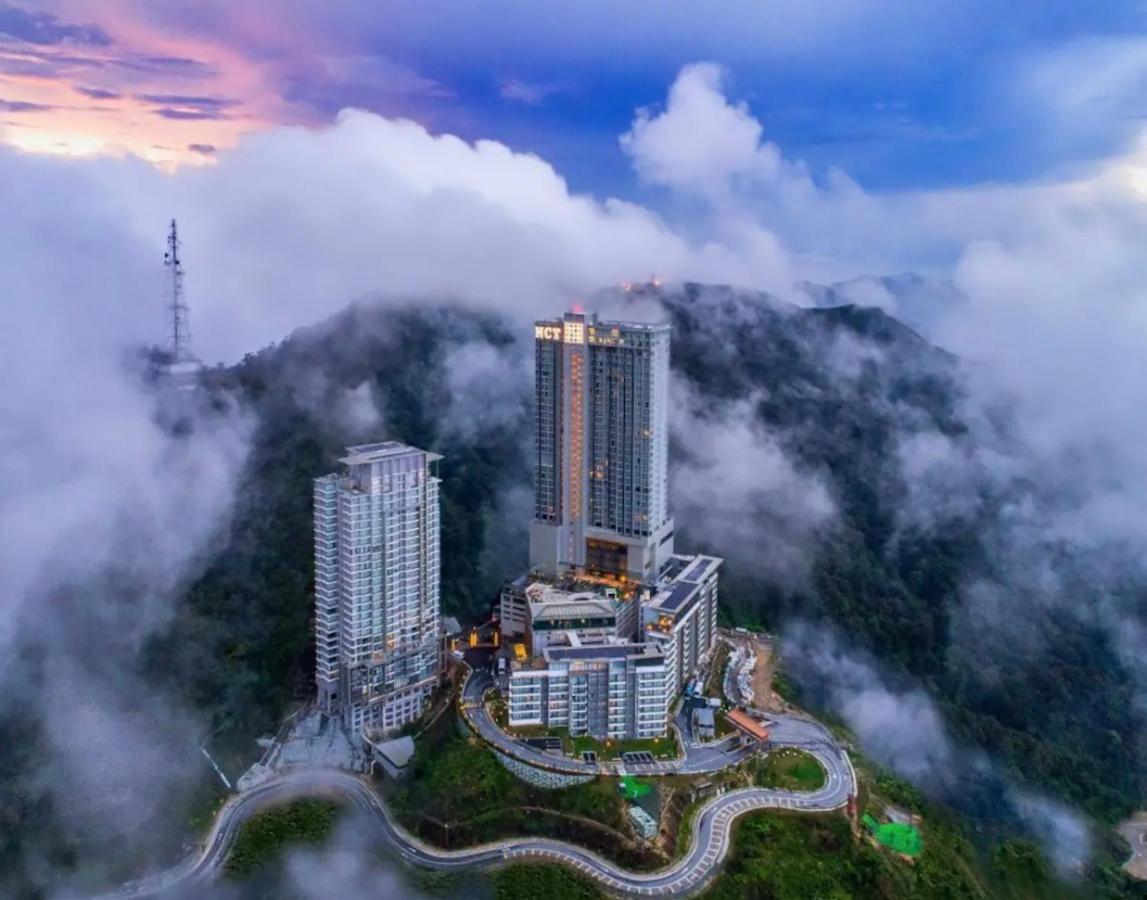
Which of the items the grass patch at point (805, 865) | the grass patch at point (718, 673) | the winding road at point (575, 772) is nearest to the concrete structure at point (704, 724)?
the winding road at point (575, 772)

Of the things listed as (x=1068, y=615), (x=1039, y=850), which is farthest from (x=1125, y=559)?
(x=1039, y=850)

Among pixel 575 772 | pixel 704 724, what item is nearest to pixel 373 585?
pixel 575 772

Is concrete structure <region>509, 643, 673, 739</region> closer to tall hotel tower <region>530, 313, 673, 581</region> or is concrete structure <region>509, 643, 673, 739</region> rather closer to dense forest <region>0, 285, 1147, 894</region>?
tall hotel tower <region>530, 313, 673, 581</region>

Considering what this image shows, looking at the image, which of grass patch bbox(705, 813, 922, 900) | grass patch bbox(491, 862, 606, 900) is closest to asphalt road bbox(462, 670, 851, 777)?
grass patch bbox(705, 813, 922, 900)

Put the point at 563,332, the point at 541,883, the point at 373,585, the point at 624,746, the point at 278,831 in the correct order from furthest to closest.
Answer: the point at 563,332 < the point at 373,585 < the point at 624,746 < the point at 278,831 < the point at 541,883

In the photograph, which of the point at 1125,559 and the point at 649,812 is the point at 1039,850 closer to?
the point at 649,812

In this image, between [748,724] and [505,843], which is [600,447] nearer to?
[748,724]

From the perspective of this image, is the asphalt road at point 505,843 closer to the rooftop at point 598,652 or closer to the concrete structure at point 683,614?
the rooftop at point 598,652
